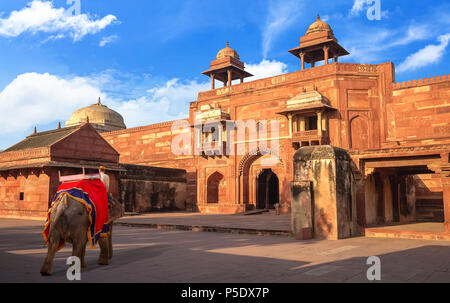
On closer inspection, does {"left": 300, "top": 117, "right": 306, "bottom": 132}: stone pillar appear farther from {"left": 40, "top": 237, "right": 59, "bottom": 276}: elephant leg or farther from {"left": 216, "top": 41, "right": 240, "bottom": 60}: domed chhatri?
{"left": 40, "top": 237, "right": 59, "bottom": 276}: elephant leg

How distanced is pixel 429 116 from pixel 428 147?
30.3 ft

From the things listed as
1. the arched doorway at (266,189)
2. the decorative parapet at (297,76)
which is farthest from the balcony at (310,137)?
the arched doorway at (266,189)

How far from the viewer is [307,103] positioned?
64.7 feet

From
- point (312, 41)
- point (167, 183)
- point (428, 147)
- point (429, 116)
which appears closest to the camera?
point (428, 147)

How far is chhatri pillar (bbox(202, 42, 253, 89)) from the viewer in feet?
85.3

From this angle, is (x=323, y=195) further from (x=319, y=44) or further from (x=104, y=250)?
(x=319, y=44)

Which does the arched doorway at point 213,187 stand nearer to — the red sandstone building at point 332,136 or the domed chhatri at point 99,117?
the red sandstone building at point 332,136

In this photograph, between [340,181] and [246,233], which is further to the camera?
[246,233]

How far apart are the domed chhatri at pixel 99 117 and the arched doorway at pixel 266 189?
21540 mm

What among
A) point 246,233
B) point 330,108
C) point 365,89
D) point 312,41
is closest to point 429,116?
point 365,89

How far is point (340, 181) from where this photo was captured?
9383 millimetres
